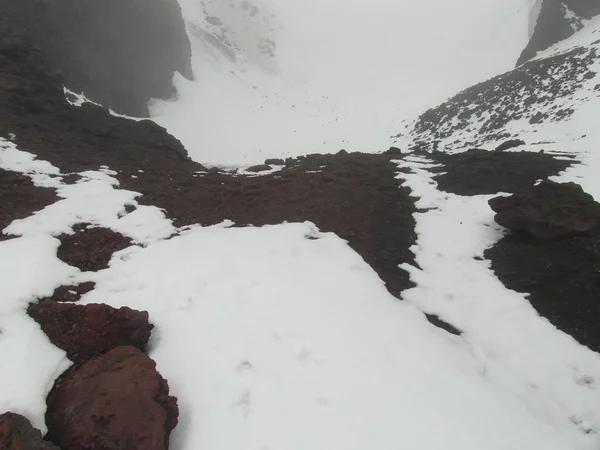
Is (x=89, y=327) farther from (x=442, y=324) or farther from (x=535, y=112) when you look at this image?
(x=535, y=112)

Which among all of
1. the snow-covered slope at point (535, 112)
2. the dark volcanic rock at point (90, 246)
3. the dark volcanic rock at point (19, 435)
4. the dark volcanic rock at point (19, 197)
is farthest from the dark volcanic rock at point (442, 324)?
the snow-covered slope at point (535, 112)

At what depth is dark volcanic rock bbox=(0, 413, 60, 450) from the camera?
3188mm

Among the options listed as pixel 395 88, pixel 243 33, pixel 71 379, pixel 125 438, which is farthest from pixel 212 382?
pixel 243 33

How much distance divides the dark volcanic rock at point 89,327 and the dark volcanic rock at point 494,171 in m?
10.1

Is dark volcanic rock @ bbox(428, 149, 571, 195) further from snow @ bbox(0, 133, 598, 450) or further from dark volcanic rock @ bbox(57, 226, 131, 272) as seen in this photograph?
dark volcanic rock @ bbox(57, 226, 131, 272)

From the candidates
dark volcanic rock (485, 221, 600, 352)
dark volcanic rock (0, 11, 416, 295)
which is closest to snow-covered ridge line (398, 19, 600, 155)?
dark volcanic rock (0, 11, 416, 295)

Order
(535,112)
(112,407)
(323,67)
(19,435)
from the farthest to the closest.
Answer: (323,67) < (535,112) < (112,407) < (19,435)

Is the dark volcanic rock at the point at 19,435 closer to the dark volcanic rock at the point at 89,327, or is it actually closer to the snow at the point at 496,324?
the dark volcanic rock at the point at 89,327

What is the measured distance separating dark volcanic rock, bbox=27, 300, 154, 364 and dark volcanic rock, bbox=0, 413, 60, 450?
1182mm

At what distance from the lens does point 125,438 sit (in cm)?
363

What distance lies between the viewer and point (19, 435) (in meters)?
3.27

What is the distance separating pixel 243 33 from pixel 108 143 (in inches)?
2056

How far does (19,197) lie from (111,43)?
80.7 ft

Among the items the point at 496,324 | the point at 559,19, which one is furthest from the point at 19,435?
the point at 559,19
